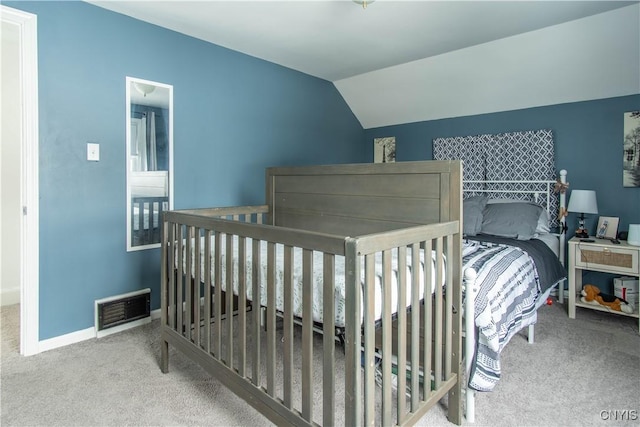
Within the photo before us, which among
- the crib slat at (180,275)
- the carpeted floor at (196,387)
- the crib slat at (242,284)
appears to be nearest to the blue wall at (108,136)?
the carpeted floor at (196,387)

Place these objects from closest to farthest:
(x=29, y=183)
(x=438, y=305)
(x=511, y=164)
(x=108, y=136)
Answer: (x=438, y=305), (x=29, y=183), (x=108, y=136), (x=511, y=164)

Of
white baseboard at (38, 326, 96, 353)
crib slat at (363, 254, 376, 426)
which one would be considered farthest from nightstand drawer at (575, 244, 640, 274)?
white baseboard at (38, 326, 96, 353)

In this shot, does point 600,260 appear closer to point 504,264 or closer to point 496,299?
point 504,264

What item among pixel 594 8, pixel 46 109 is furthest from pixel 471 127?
pixel 46 109

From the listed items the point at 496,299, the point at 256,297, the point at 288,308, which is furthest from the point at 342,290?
the point at 496,299

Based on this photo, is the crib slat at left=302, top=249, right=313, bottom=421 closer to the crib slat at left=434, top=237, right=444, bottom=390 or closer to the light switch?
the crib slat at left=434, top=237, right=444, bottom=390

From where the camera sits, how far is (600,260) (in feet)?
8.96

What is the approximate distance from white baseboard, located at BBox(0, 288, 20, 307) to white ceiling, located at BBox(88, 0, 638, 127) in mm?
2489

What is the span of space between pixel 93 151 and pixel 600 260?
376cm

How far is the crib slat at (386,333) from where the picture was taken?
111 cm

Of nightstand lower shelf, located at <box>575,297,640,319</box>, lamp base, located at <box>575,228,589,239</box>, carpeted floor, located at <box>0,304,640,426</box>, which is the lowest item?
carpeted floor, located at <box>0,304,640,426</box>

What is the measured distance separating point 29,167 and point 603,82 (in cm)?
429

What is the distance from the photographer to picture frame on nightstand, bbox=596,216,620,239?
2.97 meters

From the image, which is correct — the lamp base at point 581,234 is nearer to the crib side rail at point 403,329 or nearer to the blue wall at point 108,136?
the crib side rail at point 403,329
